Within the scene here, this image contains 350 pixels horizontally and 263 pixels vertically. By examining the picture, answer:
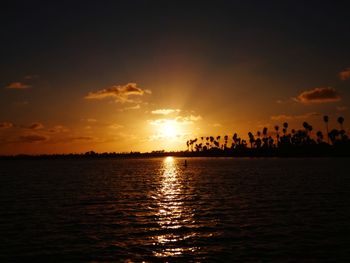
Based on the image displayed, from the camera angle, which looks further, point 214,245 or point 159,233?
point 159,233

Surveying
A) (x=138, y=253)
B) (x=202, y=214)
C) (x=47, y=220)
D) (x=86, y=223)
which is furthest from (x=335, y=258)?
(x=47, y=220)

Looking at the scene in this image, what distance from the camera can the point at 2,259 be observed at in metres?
24.6

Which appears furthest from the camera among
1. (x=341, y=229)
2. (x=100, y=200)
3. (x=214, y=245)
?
(x=100, y=200)

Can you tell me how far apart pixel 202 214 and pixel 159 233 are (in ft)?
36.9

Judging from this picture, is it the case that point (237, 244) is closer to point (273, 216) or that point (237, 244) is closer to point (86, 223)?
point (273, 216)

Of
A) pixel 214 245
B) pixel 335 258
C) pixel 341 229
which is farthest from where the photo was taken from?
pixel 341 229

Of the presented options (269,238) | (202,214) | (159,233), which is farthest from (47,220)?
(269,238)

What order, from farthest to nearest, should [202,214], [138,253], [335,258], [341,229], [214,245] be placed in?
1. [202,214]
2. [341,229]
3. [214,245]
4. [138,253]
5. [335,258]

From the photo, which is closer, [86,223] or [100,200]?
[86,223]

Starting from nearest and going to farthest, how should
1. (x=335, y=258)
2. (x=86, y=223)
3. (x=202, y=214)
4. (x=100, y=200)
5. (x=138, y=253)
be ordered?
(x=335, y=258), (x=138, y=253), (x=86, y=223), (x=202, y=214), (x=100, y=200)

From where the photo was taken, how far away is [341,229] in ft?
105

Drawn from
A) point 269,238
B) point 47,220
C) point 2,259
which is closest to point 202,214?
point 269,238

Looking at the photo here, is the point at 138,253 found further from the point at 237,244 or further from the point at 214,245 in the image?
the point at 237,244

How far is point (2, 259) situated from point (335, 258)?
21720 mm
